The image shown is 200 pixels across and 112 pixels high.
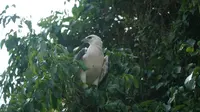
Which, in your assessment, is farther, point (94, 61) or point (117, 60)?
point (94, 61)

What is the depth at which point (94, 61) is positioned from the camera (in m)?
3.59

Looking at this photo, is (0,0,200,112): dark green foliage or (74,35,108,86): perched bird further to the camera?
(74,35,108,86): perched bird

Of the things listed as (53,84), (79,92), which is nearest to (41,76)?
(53,84)

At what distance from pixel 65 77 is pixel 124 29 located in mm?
1779

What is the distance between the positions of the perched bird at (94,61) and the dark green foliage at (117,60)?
0.28ft

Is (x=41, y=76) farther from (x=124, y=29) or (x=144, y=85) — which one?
(x=124, y=29)

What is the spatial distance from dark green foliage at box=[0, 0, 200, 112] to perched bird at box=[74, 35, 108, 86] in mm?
85

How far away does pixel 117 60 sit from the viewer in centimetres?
347

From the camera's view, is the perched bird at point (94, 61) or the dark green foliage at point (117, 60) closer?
the dark green foliage at point (117, 60)

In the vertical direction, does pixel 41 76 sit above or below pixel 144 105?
above

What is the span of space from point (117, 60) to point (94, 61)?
22 centimetres

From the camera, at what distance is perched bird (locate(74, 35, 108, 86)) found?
3568 millimetres

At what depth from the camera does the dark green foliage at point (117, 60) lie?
2662 millimetres

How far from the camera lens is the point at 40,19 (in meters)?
4.00
